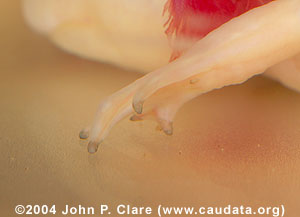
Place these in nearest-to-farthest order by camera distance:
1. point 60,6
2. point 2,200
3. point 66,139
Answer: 1. point 2,200
2. point 66,139
3. point 60,6

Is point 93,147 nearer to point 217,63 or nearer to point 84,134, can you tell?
point 84,134

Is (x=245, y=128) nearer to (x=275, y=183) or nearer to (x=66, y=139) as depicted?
(x=275, y=183)

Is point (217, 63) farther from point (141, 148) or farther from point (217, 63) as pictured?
point (141, 148)

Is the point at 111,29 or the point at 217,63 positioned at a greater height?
the point at 111,29

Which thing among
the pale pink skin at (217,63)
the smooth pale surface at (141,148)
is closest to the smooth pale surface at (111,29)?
the smooth pale surface at (141,148)

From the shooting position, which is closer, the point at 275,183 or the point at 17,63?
the point at 275,183

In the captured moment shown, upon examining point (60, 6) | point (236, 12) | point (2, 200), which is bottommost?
point (2, 200)

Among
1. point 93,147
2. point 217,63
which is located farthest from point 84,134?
point 217,63

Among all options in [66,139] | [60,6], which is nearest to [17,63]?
[60,6]

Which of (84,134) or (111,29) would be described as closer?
(84,134)
